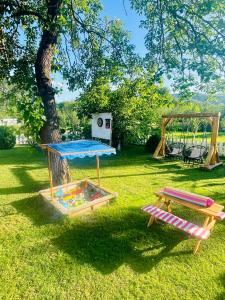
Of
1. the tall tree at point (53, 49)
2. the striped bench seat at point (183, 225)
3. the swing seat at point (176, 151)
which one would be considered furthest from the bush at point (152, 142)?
the striped bench seat at point (183, 225)

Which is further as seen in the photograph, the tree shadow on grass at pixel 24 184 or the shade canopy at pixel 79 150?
the tree shadow on grass at pixel 24 184

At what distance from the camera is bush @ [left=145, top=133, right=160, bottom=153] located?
14.3 metres

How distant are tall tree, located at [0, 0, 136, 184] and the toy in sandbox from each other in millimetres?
565

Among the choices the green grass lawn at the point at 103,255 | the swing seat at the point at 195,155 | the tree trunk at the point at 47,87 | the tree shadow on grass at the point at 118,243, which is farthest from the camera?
the swing seat at the point at 195,155

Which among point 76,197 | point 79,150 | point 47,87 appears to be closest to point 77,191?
point 76,197

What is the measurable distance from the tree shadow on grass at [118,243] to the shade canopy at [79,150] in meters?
1.63

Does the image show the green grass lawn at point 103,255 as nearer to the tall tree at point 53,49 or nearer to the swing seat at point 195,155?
the tall tree at point 53,49

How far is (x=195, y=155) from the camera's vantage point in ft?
36.7

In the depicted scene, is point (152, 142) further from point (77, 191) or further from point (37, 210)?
point (37, 210)

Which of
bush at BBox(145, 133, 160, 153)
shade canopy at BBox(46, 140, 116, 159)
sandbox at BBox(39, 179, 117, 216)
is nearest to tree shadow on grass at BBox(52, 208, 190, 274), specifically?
sandbox at BBox(39, 179, 117, 216)

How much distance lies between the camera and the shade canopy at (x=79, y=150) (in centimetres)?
539

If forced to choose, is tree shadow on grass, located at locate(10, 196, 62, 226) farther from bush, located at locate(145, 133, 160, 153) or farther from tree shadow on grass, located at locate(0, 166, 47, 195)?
bush, located at locate(145, 133, 160, 153)

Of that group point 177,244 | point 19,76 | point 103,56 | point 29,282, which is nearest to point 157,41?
point 103,56

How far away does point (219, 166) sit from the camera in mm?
10961
